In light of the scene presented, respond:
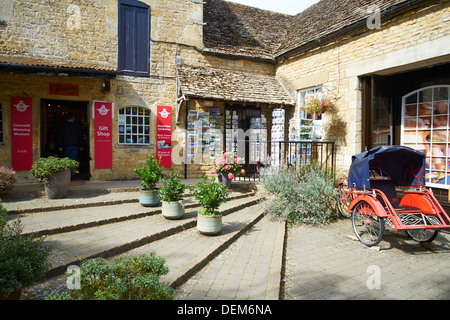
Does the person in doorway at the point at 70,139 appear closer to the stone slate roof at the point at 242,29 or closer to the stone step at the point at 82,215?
the stone step at the point at 82,215

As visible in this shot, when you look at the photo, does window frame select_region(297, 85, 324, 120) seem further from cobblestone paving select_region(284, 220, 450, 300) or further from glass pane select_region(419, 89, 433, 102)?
cobblestone paving select_region(284, 220, 450, 300)

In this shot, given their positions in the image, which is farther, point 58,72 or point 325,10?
point 325,10

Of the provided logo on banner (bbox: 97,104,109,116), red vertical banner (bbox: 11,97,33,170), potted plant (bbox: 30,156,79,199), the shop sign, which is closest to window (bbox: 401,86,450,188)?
potted plant (bbox: 30,156,79,199)

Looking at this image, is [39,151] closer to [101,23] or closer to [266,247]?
[101,23]

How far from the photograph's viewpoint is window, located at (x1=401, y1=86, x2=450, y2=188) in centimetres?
640

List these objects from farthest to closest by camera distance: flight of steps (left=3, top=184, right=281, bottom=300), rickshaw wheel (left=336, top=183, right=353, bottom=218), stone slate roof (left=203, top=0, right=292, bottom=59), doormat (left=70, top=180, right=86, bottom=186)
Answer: stone slate roof (left=203, top=0, right=292, bottom=59)
doormat (left=70, top=180, right=86, bottom=186)
rickshaw wheel (left=336, top=183, right=353, bottom=218)
flight of steps (left=3, top=184, right=281, bottom=300)

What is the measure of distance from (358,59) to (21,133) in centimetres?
976

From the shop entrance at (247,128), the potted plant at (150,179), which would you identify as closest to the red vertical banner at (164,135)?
the shop entrance at (247,128)

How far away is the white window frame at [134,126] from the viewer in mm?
9273

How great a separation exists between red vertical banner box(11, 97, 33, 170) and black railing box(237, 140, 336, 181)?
6.27m

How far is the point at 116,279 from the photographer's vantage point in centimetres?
236

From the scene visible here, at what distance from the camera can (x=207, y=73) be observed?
10102 millimetres
